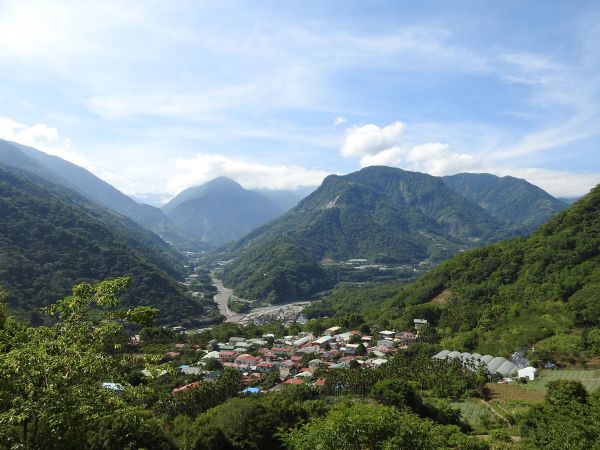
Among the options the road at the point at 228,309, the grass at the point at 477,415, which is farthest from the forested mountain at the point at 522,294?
the road at the point at 228,309

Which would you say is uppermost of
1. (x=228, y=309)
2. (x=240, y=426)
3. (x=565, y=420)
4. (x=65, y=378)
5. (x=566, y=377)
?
(x=65, y=378)

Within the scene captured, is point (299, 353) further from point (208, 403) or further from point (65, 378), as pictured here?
point (65, 378)

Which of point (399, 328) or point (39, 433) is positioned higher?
point (39, 433)

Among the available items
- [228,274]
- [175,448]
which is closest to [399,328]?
[175,448]

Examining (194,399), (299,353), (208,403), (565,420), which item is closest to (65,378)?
(565,420)

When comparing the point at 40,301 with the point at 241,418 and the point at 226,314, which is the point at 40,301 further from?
the point at 241,418

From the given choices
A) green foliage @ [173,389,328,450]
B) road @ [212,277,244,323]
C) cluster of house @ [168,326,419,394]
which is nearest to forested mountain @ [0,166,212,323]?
road @ [212,277,244,323]

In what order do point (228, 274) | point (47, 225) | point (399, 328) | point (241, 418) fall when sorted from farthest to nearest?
point (228, 274) < point (47, 225) < point (399, 328) < point (241, 418)
